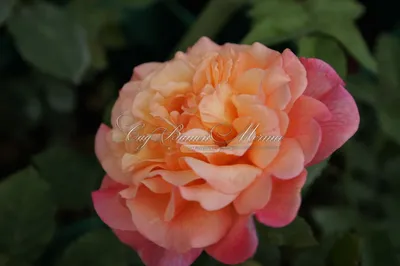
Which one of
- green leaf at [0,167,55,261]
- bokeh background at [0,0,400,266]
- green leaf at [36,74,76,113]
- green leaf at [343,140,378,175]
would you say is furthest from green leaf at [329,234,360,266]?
green leaf at [36,74,76,113]

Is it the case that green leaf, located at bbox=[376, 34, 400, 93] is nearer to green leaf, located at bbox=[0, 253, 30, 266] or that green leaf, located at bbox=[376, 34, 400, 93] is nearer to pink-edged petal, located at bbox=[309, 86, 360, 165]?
pink-edged petal, located at bbox=[309, 86, 360, 165]

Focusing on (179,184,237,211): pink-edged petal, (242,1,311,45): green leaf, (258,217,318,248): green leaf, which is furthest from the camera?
(242,1,311,45): green leaf

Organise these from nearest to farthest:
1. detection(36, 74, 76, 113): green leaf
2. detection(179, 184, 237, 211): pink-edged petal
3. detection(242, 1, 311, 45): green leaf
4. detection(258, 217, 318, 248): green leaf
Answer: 1. detection(179, 184, 237, 211): pink-edged petal
2. detection(258, 217, 318, 248): green leaf
3. detection(242, 1, 311, 45): green leaf
4. detection(36, 74, 76, 113): green leaf

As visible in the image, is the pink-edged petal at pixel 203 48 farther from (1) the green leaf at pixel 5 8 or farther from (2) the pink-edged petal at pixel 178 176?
(1) the green leaf at pixel 5 8

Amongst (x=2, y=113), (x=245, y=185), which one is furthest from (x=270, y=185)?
(x=2, y=113)

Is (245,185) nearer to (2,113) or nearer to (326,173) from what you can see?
(326,173)
